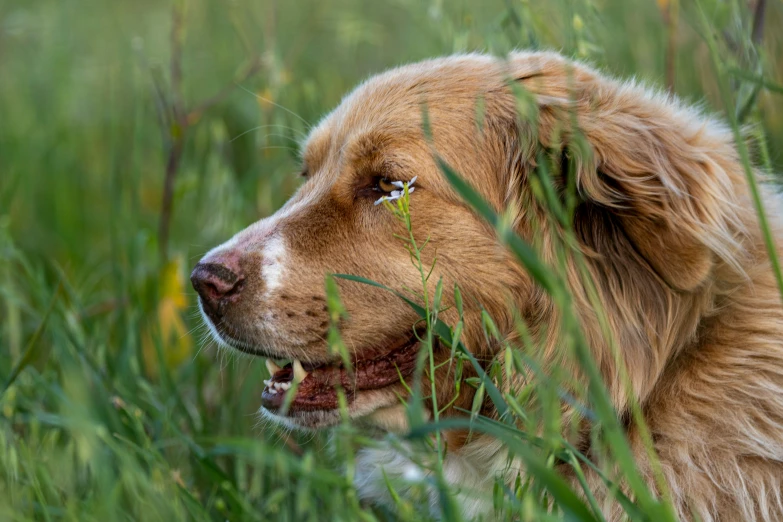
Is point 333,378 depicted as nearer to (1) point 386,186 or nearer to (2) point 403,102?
(1) point 386,186

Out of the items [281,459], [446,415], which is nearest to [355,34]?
[446,415]

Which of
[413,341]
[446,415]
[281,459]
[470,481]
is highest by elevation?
[281,459]

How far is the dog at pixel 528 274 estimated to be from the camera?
232 centimetres

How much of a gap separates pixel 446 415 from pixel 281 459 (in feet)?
4.05

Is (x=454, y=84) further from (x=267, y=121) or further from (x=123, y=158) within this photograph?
(x=123, y=158)

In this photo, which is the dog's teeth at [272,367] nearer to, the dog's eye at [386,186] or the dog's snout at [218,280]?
the dog's snout at [218,280]

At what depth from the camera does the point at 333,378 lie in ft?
8.82

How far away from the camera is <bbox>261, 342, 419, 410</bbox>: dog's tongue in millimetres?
2627

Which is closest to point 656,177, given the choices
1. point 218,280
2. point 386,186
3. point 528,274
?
point 528,274

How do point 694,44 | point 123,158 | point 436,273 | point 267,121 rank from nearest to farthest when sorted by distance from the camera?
point 436,273 → point 267,121 → point 694,44 → point 123,158

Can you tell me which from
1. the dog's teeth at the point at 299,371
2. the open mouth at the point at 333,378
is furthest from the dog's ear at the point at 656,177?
the dog's teeth at the point at 299,371

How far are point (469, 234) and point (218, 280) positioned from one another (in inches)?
29.7

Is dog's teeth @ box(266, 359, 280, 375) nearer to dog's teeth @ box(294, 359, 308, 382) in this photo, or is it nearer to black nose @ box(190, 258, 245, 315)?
dog's teeth @ box(294, 359, 308, 382)

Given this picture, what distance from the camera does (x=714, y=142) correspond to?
2.62 metres
